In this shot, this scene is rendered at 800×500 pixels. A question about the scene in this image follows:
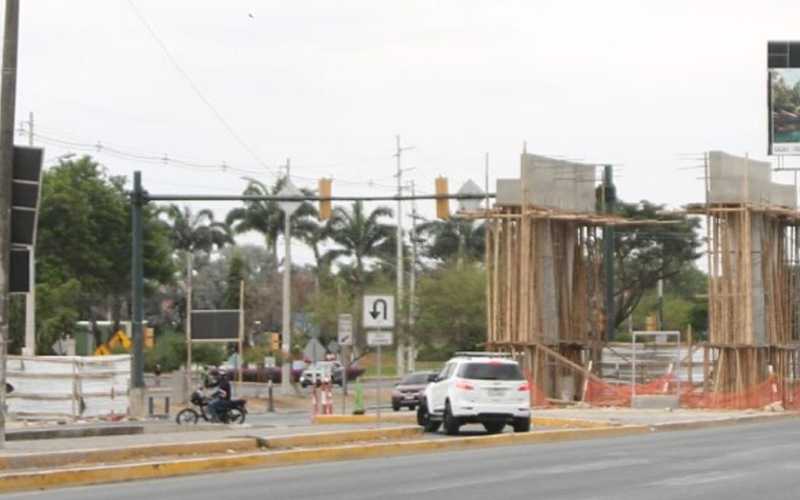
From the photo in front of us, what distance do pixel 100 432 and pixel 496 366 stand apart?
9121 mm

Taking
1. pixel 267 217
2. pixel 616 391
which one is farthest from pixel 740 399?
pixel 267 217

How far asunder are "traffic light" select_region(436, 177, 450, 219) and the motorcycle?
292 inches

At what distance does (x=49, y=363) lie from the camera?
52.2m

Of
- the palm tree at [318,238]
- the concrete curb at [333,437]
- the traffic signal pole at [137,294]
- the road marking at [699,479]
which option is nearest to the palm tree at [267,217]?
the palm tree at [318,238]

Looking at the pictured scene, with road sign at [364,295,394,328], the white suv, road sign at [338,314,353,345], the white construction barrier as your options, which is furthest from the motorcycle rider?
road sign at [364,295,394,328]

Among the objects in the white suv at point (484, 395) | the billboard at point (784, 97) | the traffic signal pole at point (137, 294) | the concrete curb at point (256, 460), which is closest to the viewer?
the concrete curb at point (256, 460)

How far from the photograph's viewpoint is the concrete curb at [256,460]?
22344 mm

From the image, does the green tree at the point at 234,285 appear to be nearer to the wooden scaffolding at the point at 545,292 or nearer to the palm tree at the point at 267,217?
the palm tree at the point at 267,217

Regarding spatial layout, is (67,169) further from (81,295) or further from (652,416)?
(652,416)

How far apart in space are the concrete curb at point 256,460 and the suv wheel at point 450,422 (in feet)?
5.68

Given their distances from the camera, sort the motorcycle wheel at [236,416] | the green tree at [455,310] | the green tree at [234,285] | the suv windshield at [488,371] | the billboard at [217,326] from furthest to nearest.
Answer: the green tree at [234,285], the green tree at [455,310], the billboard at [217,326], the motorcycle wheel at [236,416], the suv windshield at [488,371]

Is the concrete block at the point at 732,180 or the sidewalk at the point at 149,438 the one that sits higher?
the concrete block at the point at 732,180

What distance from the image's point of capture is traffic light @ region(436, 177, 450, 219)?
4646cm

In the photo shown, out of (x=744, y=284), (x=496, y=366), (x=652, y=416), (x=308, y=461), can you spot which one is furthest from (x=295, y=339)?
(x=308, y=461)
